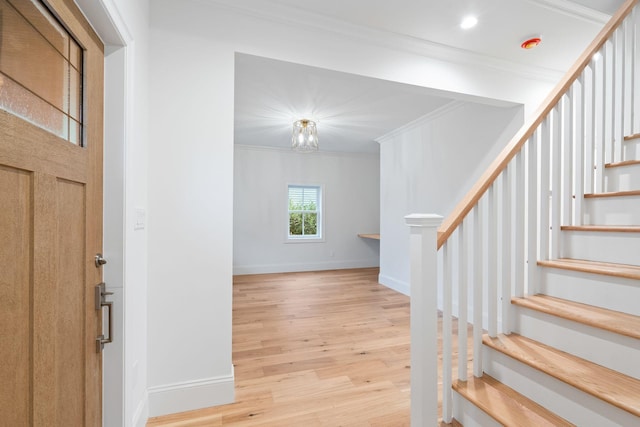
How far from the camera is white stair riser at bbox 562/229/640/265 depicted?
156 cm

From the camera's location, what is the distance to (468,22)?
2094 millimetres

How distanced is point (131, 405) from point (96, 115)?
1.44 meters

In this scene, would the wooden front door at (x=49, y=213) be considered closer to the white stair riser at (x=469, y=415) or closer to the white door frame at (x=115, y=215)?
the white door frame at (x=115, y=215)

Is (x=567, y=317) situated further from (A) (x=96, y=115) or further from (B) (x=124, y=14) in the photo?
(B) (x=124, y=14)

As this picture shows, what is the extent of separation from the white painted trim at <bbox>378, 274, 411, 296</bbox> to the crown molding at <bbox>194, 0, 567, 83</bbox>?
3.00 metres

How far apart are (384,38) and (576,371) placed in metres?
2.39

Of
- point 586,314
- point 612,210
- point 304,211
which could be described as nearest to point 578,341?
point 586,314

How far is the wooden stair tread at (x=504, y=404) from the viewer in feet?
4.08

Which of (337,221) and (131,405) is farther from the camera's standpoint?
(337,221)

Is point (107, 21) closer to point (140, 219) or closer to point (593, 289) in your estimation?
point (140, 219)

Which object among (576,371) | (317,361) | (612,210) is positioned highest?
(612,210)

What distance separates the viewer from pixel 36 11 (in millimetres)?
876

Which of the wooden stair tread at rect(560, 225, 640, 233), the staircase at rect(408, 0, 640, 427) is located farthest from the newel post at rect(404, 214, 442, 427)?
the wooden stair tread at rect(560, 225, 640, 233)

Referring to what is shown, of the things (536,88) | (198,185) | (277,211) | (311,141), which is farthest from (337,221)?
(198,185)
